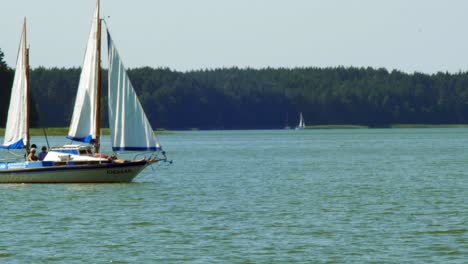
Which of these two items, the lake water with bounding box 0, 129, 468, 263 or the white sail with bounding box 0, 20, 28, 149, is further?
the white sail with bounding box 0, 20, 28, 149

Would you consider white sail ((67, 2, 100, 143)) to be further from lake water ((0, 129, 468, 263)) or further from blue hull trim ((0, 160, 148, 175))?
lake water ((0, 129, 468, 263))

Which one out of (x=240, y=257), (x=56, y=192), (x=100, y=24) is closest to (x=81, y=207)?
(x=56, y=192)

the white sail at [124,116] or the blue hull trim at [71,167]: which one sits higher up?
the white sail at [124,116]

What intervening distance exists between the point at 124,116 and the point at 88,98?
240 cm

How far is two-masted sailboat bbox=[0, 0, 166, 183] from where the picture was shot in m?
60.4

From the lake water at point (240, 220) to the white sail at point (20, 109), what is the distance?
9.91 ft

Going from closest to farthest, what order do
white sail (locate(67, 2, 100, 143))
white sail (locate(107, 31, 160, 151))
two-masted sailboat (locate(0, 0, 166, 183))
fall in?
two-masted sailboat (locate(0, 0, 166, 183)) → white sail (locate(107, 31, 160, 151)) → white sail (locate(67, 2, 100, 143))

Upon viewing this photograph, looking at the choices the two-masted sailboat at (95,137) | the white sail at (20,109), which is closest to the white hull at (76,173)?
the two-masted sailboat at (95,137)

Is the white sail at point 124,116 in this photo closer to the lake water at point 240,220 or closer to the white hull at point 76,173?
the white hull at point 76,173

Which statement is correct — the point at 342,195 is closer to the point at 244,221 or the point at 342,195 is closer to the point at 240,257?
the point at 244,221

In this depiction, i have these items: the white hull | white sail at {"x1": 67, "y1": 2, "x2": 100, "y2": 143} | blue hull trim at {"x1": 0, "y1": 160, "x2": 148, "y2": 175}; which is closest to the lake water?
the white hull

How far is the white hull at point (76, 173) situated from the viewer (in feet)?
198

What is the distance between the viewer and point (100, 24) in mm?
61094

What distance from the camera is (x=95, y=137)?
6112 centimetres
